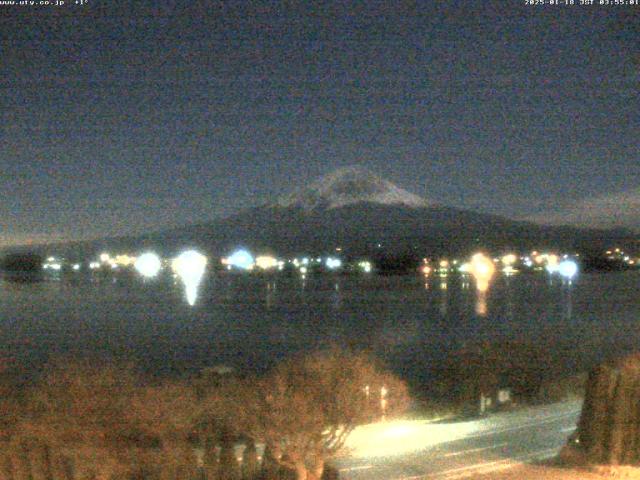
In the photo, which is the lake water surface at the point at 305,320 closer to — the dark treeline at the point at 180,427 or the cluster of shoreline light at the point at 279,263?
the cluster of shoreline light at the point at 279,263

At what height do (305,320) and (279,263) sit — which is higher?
(279,263)

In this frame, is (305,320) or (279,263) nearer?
(305,320)

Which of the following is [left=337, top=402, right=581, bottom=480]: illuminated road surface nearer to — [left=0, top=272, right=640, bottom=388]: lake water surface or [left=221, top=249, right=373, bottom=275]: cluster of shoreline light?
[left=0, top=272, right=640, bottom=388]: lake water surface

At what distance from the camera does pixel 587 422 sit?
1080cm

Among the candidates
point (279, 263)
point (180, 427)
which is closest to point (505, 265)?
point (279, 263)

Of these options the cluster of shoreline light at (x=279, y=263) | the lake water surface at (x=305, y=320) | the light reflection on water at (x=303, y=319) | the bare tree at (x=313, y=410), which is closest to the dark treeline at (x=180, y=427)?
the bare tree at (x=313, y=410)

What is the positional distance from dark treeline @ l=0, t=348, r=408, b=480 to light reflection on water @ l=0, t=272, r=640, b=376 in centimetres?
1727

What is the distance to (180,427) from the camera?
919 centimetres

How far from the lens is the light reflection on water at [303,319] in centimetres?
3169

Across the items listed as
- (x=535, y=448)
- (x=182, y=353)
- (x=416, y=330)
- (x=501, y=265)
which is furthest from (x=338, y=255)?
(x=535, y=448)

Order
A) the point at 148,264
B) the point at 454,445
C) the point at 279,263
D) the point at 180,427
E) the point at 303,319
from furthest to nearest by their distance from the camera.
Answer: the point at 148,264, the point at 279,263, the point at 303,319, the point at 454,445, the point at 180,427

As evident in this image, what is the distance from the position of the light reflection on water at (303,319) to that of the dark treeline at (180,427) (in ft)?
56.6

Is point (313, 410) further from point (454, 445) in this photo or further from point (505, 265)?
point (505, 265)

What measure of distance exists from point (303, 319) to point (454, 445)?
29.9m
